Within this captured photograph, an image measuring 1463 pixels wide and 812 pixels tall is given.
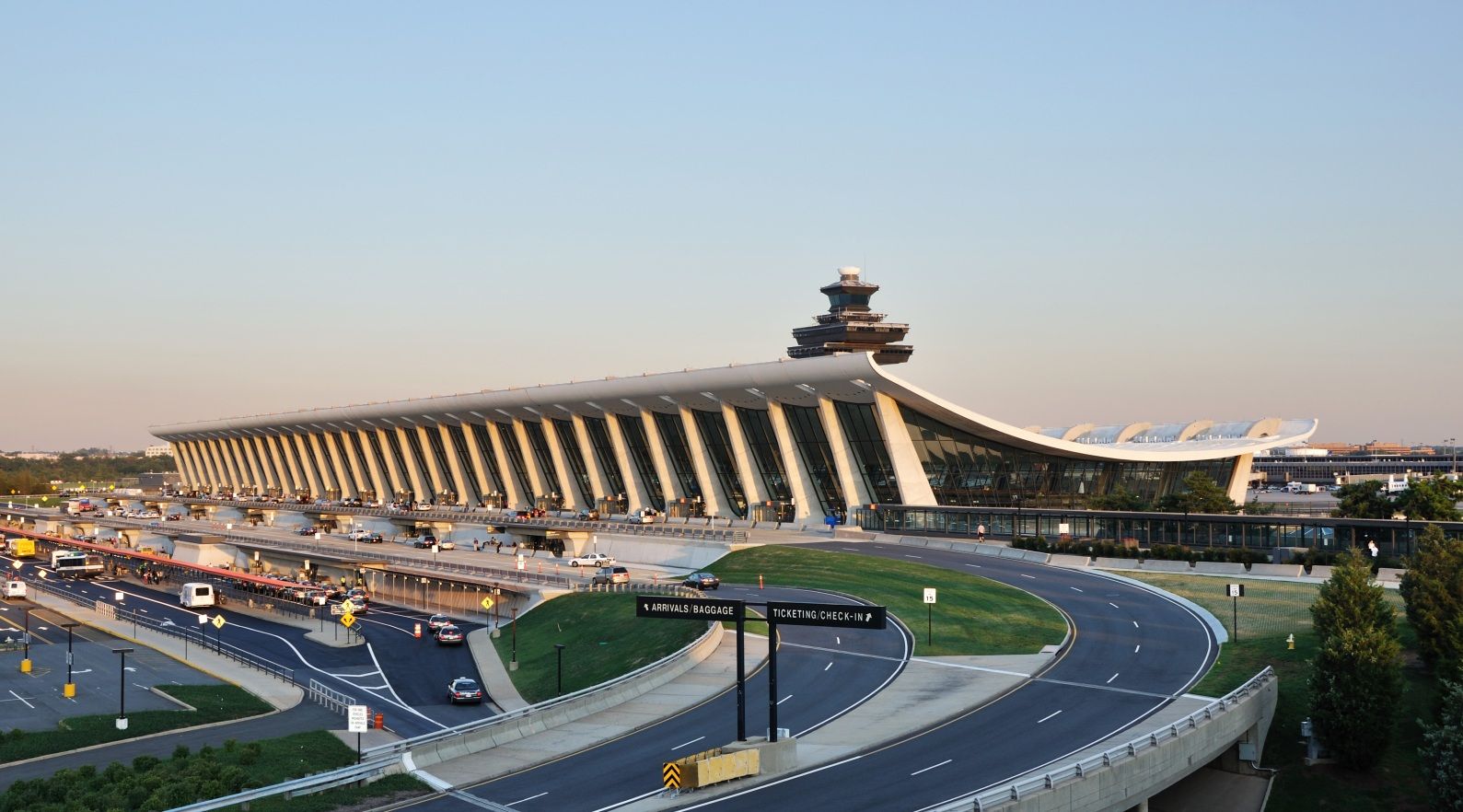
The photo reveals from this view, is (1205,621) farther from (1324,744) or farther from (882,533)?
(882,533)

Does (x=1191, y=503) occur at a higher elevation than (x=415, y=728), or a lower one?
higher

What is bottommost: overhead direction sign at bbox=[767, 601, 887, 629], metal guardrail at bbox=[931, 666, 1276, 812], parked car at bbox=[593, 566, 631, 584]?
parked car at bbox=[593, 566, 631, 584]

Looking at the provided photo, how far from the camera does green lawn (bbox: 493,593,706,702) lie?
52.3 m

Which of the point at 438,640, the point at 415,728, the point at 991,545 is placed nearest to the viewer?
the point at 415,728

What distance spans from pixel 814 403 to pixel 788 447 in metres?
5.18

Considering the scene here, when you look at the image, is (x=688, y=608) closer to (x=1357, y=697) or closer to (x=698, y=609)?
(x=698, y=609)

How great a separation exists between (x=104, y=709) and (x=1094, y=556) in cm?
5029

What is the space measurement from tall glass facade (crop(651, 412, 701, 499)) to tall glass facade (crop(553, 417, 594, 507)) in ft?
51.5

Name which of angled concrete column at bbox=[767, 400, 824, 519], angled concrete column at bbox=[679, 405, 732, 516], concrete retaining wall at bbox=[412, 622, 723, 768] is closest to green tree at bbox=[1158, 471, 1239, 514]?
angled concrete column at bbox=[767, 400, 824, 519]

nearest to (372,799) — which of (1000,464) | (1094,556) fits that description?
(1094,556)

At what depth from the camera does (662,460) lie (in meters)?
114

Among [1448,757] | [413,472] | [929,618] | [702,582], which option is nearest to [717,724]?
[929,618]

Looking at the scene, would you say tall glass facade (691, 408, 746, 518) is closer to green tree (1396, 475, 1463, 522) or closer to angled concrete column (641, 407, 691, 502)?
angled concrete column (641, 407, 691, 502)

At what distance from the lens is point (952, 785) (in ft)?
97.7
